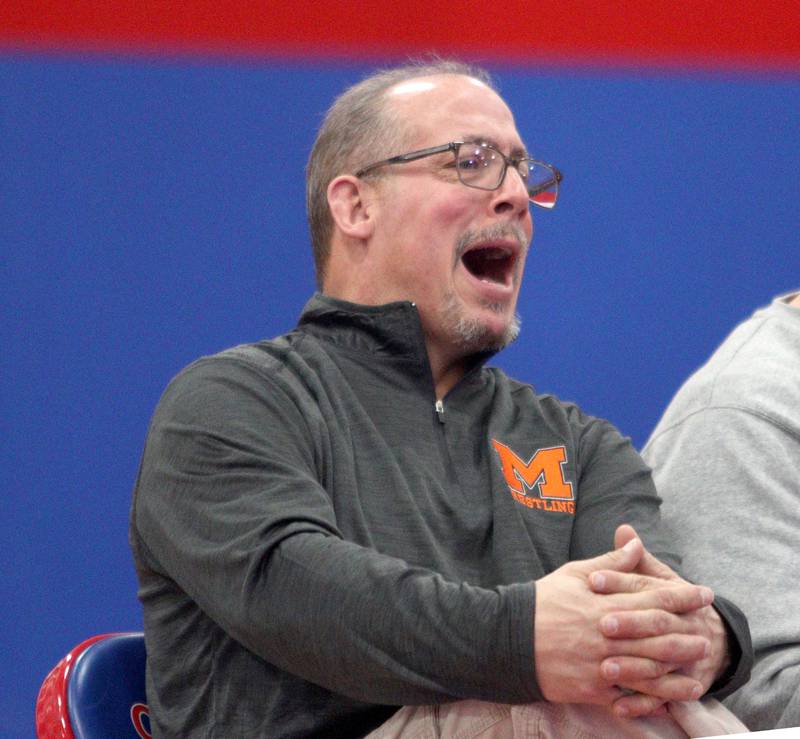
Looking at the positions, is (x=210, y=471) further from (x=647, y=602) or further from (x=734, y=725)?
(x=734, y=725)

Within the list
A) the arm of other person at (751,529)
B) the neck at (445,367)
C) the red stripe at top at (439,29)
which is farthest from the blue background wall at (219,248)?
the arm of other person at (751,529)

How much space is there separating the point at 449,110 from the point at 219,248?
726 millimetres

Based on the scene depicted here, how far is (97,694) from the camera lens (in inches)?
42.8

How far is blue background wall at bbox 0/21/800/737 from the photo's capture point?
197cm

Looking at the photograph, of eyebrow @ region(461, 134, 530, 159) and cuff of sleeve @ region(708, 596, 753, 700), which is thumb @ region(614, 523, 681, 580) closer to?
cuff of sleeve @ region(708, 596, 753, 700)

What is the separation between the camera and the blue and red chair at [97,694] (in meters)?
1.05

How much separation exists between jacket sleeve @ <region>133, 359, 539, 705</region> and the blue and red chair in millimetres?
108

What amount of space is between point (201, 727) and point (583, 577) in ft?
1.27

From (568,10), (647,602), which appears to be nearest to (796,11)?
(568,10)

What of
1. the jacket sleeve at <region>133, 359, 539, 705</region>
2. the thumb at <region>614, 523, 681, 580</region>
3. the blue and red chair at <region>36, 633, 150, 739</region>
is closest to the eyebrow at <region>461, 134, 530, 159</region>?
the jacket sleeve at <region>133, 359, 539, 705</region>

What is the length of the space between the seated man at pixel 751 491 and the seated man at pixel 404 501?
0.05 m

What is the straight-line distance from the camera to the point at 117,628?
1.99 metres

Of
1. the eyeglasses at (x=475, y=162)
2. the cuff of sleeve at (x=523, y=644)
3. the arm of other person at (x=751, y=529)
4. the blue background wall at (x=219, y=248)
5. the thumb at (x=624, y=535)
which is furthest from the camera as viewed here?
the blue background wall at (x=219, y=248)

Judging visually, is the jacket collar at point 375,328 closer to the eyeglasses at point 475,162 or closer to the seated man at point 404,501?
the seated man at point 404,501
